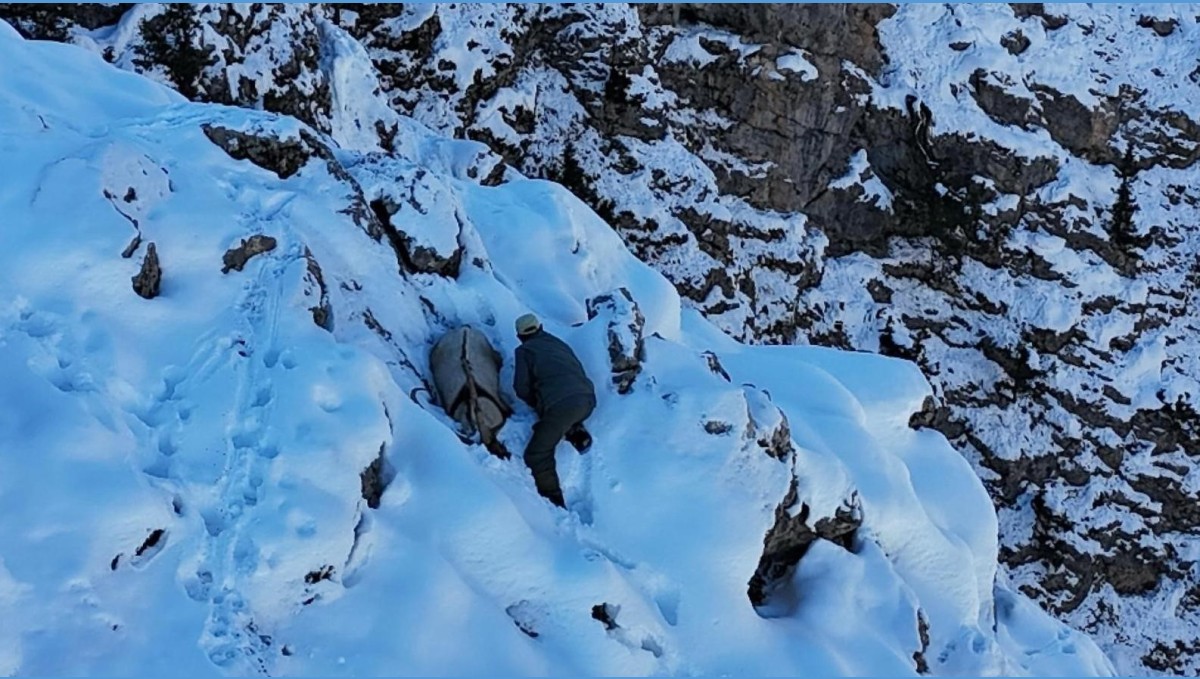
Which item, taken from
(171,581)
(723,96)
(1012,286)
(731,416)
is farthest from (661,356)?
(1012,286)

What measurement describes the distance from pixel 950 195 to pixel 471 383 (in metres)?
17.1

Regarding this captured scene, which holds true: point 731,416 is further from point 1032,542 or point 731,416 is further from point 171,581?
point 1032,542

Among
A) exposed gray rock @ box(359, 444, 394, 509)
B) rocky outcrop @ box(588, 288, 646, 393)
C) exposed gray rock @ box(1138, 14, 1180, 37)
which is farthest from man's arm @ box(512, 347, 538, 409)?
exposed gray rock @ box(1138, 14, 1180, 37)

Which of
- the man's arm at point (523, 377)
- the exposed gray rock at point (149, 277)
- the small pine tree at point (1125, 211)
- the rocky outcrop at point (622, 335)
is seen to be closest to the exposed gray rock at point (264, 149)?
the exposed gray rock at point (149, 277)

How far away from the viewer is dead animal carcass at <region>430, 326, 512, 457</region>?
6461 millimetres

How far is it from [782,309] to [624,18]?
23.7 feet

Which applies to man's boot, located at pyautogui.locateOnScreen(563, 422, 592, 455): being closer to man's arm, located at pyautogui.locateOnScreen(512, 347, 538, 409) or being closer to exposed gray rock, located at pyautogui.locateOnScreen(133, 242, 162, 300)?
man's arm, located at pyautogui.locateOnScreen(512, 347, 538, 409)

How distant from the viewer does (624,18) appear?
1980 cm

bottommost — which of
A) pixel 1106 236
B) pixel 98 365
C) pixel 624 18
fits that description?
pixel 1106 236

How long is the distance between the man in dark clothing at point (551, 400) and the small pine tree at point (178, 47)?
9279 mm

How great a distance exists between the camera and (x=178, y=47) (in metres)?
13.2

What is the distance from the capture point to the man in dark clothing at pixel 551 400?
640 cm

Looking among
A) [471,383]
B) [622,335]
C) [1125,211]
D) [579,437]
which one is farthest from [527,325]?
[1125,211]

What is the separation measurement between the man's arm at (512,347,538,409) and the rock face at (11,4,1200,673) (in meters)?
12.1
